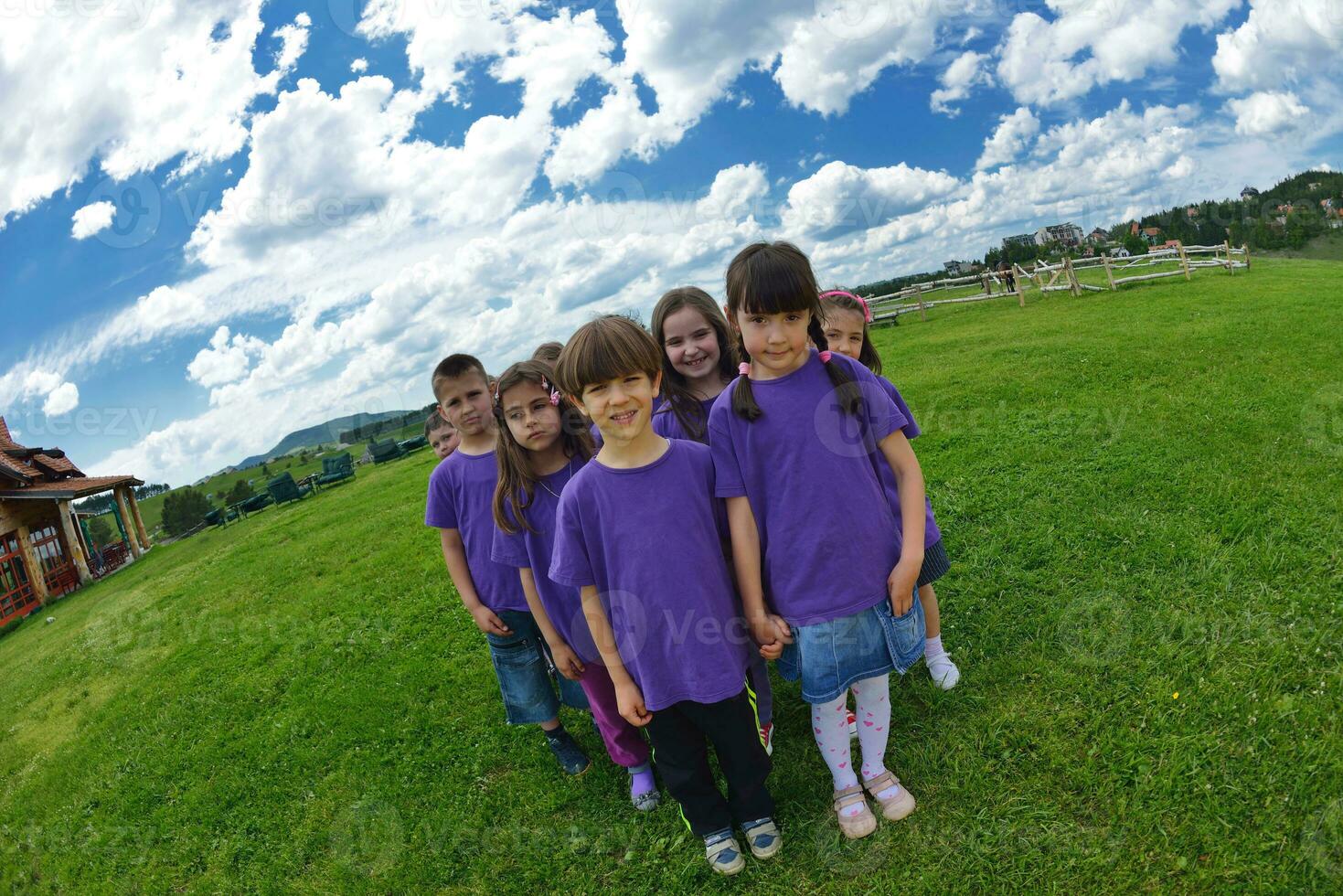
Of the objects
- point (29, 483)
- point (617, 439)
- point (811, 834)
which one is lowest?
point (811, 834)

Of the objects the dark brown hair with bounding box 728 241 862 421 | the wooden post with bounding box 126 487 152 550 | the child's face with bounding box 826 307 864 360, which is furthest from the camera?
the wooden post with bounding box 126 487 152 550

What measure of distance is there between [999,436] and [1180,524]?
2.97 m

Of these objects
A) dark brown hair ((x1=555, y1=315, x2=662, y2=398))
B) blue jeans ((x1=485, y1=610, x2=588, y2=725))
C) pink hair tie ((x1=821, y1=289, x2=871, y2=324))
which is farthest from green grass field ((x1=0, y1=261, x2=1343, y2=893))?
dark brown hair ((x1=555, y1=315, x2=662, y2=398))

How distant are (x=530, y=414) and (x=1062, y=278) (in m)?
29.8

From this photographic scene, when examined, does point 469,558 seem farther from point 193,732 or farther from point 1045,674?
point 193,732

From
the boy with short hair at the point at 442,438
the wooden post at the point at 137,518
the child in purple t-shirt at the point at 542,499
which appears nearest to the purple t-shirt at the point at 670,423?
the child in purple t-shirt at the point at 542,499

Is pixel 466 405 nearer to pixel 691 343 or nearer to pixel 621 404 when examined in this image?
pixel 691 343

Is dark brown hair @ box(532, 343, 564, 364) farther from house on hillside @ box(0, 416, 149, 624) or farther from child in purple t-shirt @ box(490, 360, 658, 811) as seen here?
house on hillside @ box(0, 416, 149, 624)

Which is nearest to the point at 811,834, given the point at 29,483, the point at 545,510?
the point at 545,510

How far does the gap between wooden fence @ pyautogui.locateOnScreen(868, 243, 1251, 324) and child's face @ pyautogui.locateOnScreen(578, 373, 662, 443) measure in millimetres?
21433

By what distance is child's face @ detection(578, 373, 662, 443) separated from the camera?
246cm

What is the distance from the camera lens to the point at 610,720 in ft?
11.0

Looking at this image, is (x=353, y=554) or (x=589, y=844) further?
(x=353, y=554)

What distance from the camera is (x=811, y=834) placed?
9.46 ft
